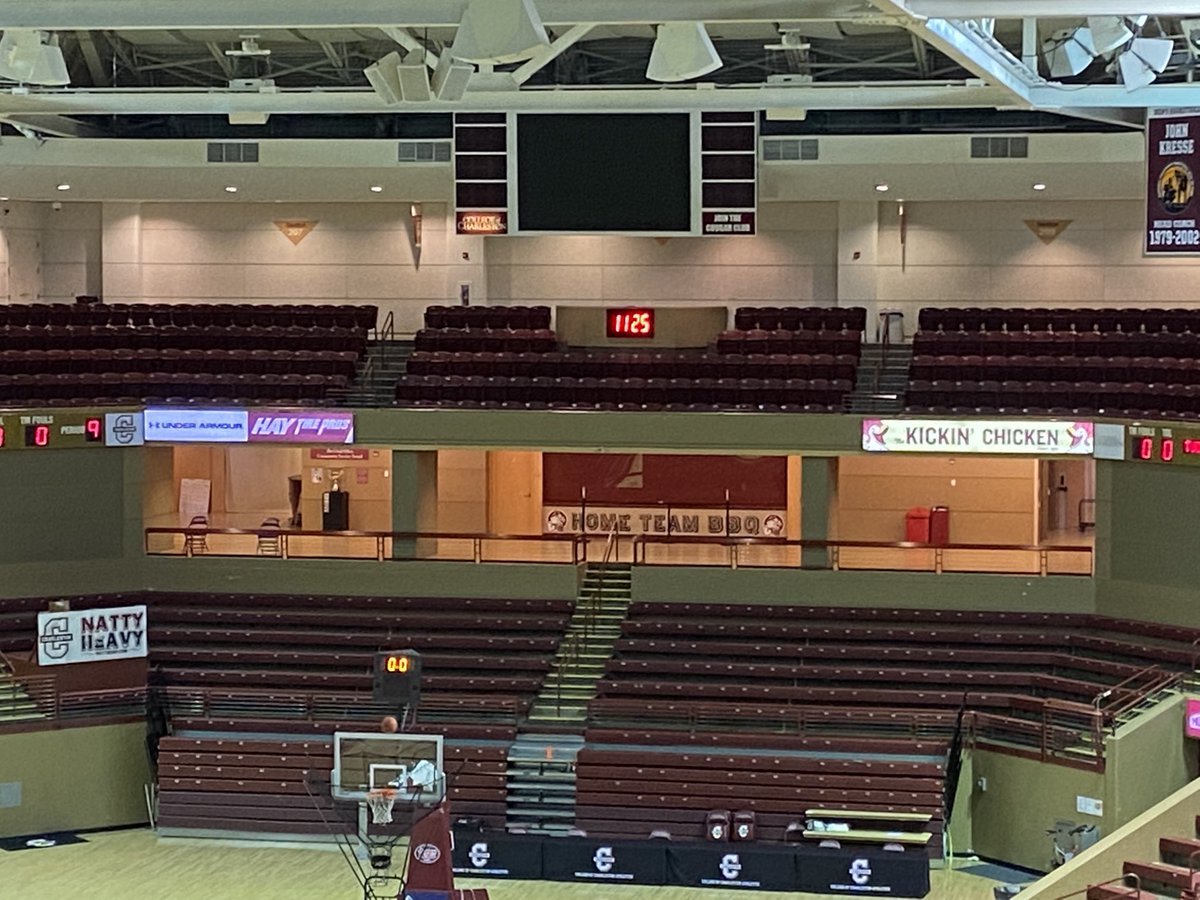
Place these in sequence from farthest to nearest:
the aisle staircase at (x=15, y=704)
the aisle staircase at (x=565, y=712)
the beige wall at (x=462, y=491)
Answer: the beige wall at (x=462, y=491)
the aisle staircase at (x=15, y=704)
the aisle staircase at (x=565, y=712)

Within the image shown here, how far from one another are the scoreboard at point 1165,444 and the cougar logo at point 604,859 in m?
7.74

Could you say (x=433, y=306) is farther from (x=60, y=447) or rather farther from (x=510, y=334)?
(x=60, y=447)

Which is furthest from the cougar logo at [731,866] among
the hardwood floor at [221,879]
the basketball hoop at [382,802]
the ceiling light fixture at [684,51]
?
the ceiling light fixture at [684,51]

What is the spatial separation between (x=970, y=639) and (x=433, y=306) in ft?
31.5

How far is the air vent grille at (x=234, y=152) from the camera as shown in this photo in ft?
81.9

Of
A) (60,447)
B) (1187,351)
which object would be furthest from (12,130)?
(1187,351)

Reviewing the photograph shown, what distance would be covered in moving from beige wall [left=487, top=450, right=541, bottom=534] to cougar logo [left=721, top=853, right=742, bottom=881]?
9.35 meters

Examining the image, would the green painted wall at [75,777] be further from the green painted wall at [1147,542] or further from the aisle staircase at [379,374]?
the green painted wall at [1147,542]

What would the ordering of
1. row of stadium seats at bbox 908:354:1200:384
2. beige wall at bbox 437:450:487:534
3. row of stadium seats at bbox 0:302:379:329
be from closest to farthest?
row of stadium seats at bbox 908:354:1200:384 < row of stadium seats at bbox 0:302:379:329 < beige wall at bbox 437:450:487:534

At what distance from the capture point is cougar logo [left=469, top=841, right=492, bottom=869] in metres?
20.0

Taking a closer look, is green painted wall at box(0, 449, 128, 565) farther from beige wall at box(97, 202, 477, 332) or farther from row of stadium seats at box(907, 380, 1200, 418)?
row of stadium seats at box(907, 380, 1200, 418)

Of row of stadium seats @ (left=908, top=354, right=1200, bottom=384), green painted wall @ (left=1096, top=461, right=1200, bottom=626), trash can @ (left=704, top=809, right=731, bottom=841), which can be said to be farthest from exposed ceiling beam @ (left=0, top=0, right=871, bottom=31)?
row of stadium seats @ (left=908, top=354, right=1200, bottom=384)

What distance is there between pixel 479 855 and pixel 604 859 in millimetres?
1309

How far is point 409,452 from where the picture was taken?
2520 cm
